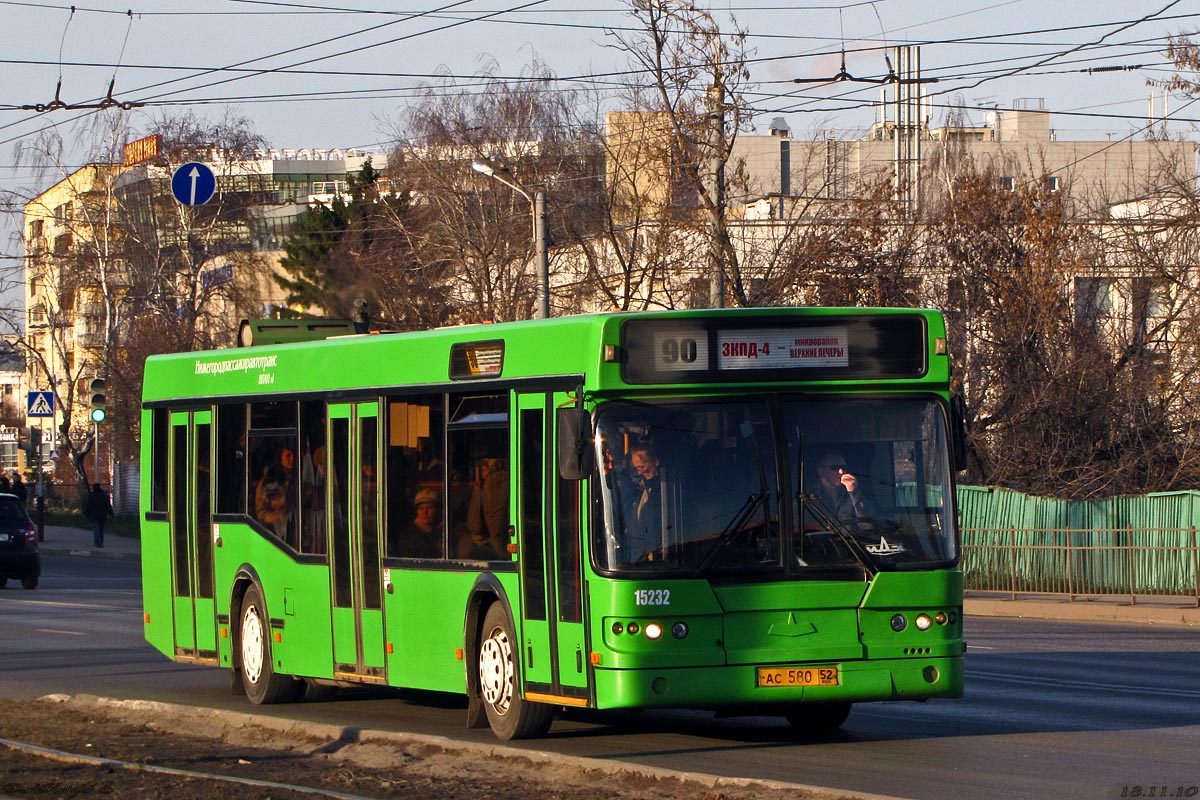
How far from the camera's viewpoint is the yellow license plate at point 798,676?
34.1ft

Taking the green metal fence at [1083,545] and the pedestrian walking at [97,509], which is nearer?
the green metal fence at [1083,545]

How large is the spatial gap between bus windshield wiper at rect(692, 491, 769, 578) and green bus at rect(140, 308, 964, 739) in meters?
0.02

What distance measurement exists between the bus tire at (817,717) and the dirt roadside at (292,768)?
2.38 metres

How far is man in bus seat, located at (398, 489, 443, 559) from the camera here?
39.4 ft

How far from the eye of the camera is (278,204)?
184 feet

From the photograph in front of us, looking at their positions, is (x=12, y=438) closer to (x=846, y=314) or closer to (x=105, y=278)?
(x=105, y=278)

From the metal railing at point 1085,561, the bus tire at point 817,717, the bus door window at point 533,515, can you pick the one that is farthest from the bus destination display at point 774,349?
the metal railing at point 1085,561

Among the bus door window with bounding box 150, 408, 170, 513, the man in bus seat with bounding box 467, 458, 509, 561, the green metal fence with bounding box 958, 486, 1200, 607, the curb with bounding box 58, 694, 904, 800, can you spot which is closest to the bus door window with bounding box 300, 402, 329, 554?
the curb with bounding box 58, 694, 904, 800

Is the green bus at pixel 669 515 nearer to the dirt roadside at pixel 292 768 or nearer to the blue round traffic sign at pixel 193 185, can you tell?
the dirt roadside at pixel 292 768

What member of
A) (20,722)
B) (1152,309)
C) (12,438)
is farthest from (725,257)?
(12,438)

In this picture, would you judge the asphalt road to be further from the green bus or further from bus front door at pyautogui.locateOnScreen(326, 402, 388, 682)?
bus front door at pyautogui.locateOnScreen(326, 402, 388, 682)

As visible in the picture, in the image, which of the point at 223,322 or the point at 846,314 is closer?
the point at 846,314

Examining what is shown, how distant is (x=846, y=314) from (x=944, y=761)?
2664mm

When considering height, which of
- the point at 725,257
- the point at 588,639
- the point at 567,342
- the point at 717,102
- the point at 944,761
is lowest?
the point at 944,761
